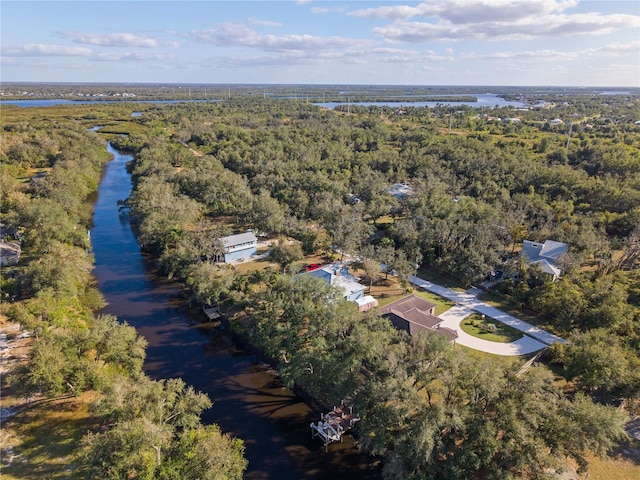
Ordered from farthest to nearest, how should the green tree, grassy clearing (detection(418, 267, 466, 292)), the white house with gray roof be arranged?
the green tree < grassy clearing (detection(418, 267, 466, 292)) < the white house with gray roof

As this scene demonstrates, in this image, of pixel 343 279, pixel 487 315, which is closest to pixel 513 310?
pixel 487 315

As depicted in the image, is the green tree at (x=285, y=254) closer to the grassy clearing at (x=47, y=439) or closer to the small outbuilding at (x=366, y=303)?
the small outbuilding at (x=366, y=303)

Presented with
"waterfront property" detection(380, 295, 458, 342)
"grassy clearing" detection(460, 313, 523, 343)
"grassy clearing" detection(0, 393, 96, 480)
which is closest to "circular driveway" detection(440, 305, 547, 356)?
"grassy clearing" detection(460, 313, 523, 343)

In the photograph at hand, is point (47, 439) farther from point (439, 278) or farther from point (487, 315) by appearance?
point (439, 278)

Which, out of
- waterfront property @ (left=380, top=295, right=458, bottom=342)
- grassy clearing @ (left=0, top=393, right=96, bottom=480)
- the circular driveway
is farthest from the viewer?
the circular driveway

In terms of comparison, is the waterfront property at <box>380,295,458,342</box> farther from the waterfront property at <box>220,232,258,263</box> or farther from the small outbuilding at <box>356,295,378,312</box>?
the waterfront property at <box>220,232,258,263</box>

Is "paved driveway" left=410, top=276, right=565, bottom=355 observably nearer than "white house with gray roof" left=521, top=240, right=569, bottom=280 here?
Yes
